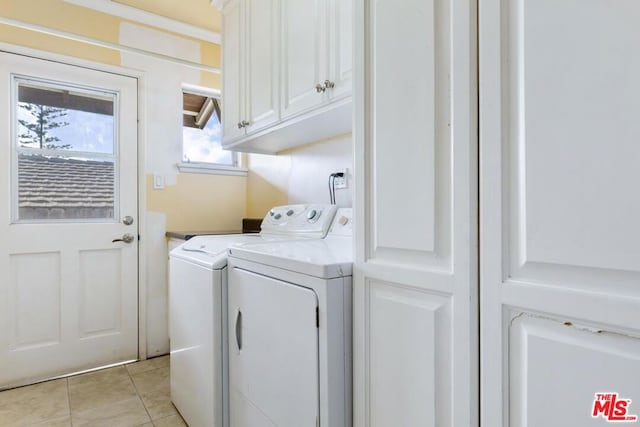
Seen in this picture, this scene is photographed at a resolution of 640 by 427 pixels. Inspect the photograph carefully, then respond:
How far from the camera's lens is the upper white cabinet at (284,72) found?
151 centimetres

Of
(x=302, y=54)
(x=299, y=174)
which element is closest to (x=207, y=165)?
(x=299, y=174)

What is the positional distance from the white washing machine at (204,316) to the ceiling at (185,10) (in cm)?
162

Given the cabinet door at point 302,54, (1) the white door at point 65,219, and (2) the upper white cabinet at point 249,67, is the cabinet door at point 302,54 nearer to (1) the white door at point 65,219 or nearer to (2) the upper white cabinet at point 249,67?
(2) the upper white cabinet at point 249,67

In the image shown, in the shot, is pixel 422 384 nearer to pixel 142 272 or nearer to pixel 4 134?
pixel 142 272

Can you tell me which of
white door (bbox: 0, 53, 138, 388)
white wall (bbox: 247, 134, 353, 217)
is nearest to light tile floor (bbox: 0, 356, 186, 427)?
white door (bbox: 0, 53, 138, 388)

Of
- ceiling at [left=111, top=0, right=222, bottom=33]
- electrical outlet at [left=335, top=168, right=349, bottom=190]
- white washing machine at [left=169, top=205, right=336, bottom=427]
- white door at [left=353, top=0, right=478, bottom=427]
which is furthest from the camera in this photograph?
ceiling at [left=111, top=0, right=222, bottom=33]

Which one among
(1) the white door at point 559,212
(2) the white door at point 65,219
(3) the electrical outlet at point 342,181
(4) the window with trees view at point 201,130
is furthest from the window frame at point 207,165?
(1) the white door at point 559,212

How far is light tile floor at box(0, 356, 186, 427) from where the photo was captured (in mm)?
1896

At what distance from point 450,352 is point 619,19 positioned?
0.66 metres

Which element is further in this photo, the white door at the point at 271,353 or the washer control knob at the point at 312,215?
the washer control knob at the point at 312,215

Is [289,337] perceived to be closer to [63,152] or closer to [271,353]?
[271,353]

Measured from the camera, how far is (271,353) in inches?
48.1

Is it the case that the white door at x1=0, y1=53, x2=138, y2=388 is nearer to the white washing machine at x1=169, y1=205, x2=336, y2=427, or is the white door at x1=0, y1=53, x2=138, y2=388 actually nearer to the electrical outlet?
the white washing machine at x1=169, y1=205, x2=336, y2=427

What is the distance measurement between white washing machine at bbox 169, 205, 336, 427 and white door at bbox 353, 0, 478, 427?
2.47ft
